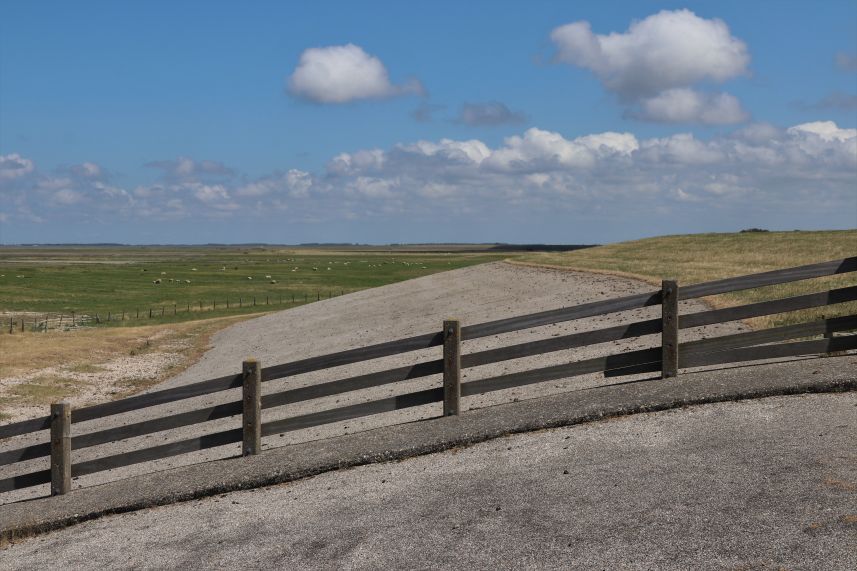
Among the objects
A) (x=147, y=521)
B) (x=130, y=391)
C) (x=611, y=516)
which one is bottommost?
(x=130, y=391)

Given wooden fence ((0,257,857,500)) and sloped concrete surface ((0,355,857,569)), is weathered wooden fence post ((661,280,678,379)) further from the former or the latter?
sloped concrete surface ((0,355,857,569))

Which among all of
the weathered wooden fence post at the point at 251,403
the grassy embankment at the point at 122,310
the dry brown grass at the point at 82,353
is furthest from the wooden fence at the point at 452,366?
the grassy embankment at the point at 122,310

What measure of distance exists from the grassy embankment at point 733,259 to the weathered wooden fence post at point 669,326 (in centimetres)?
1035

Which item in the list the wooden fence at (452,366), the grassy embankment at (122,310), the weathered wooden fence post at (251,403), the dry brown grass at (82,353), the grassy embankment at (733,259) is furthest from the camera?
the grassy embankment at (122,310)

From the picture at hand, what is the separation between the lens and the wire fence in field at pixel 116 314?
201 ft

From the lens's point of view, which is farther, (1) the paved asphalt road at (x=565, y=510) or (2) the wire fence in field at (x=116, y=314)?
(2) the wire fence in field at (x=116, y=314)

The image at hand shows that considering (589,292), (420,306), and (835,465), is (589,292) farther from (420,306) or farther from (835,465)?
(835,465)

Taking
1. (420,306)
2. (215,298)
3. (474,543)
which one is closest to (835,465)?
(474,543)

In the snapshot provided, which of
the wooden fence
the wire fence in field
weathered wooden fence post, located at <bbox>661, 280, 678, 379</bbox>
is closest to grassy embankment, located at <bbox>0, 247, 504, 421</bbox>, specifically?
the wire fence in field

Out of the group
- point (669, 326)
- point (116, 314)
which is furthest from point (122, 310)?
point (669, 326)

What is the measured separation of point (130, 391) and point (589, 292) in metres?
19.4

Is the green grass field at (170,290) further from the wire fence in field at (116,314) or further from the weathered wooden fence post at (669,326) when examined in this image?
the weathered wooden fence post at (669,326)

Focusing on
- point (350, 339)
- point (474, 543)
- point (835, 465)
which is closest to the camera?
point (474, 543)

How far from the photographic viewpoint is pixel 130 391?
34.3 meters
